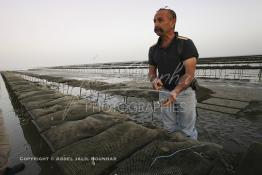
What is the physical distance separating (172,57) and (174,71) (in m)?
0.20

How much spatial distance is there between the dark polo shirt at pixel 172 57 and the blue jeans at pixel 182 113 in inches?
8.8

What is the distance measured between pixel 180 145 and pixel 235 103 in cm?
742

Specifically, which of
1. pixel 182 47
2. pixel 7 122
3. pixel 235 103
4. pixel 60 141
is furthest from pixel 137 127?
pixel 235 103

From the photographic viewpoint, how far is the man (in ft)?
8.21

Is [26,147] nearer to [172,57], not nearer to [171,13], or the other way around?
[172,57]

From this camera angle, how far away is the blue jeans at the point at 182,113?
282cm

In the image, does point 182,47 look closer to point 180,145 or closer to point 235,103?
point 180,145

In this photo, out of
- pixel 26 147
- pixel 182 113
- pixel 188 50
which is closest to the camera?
pixel 188 50

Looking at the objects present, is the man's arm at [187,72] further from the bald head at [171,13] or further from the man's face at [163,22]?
the bald head at [171,13]

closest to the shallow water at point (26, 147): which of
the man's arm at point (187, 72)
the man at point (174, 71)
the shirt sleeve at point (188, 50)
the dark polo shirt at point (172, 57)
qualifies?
the man at point (174, 71)

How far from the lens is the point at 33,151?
4551mm

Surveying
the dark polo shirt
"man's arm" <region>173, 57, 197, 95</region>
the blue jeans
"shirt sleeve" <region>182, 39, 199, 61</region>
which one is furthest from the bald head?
the blue jeans

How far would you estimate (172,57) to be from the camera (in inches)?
105

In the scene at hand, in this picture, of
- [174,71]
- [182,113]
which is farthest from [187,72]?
[182,113]
